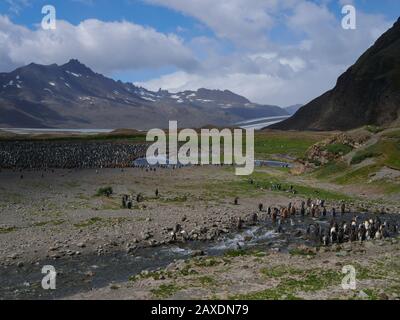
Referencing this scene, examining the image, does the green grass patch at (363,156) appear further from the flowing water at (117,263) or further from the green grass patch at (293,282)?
the green grass patch at (293,282)

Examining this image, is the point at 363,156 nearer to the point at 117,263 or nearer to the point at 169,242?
the point at 169,242

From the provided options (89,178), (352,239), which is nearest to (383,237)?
(352,239)

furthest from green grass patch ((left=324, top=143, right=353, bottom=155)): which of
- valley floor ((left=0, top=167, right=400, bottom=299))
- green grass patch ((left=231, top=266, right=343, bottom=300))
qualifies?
green grass patch ((left=231, top=266, right=343, bottom=300))

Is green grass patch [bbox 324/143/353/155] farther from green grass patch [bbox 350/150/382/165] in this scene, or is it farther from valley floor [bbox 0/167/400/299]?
valley floor [bbox 0/167/400/299]

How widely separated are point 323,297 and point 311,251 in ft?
32.3

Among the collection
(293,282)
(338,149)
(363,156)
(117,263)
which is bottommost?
(117,263)

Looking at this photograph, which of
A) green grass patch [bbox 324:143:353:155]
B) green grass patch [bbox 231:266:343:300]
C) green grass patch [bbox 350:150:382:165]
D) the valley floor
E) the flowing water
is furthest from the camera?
green grass patch [bbox 324:143:353:155]

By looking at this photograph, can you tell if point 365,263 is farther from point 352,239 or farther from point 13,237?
point 13,237

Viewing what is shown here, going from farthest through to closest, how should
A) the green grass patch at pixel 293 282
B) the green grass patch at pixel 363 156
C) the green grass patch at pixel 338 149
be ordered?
the green grass patch at pixel 338 149
the green grass patch at pixel 363 156
the green grass patch at pixel 293 282

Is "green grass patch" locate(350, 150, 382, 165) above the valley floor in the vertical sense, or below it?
above

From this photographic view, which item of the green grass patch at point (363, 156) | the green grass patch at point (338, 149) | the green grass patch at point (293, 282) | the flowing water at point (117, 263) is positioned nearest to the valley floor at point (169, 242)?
the green grass patch at point (293, 282)

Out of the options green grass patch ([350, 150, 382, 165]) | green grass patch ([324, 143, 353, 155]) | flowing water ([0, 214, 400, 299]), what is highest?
green grass patch ([324, 143, 353, 155])

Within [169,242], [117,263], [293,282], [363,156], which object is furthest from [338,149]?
[293,282]

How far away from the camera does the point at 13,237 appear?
37.7 m
